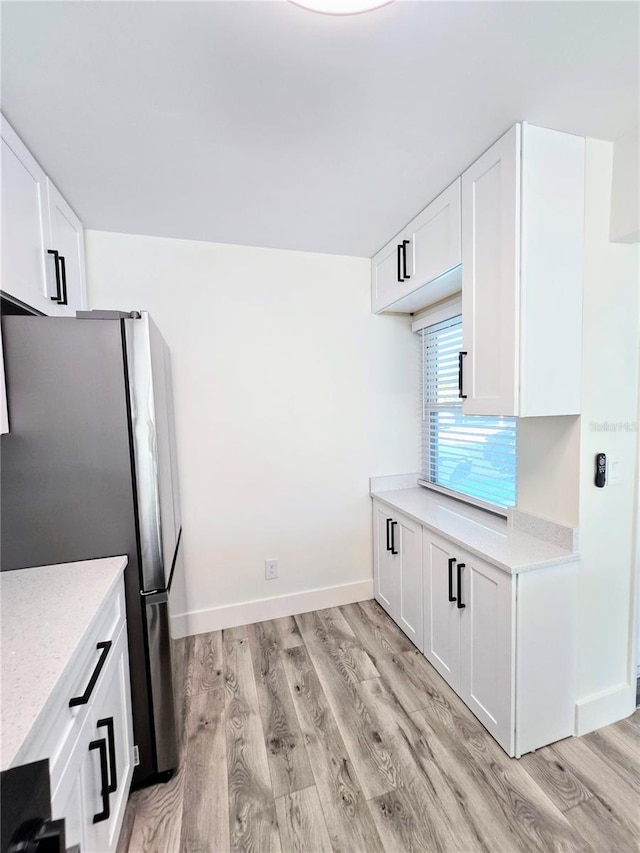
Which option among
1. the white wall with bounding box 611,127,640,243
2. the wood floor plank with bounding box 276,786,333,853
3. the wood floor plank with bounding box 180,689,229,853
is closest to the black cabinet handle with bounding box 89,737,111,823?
the wood floor plank with bounding box 180,689,229,853

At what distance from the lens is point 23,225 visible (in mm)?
1362

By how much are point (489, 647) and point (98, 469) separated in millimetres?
1715

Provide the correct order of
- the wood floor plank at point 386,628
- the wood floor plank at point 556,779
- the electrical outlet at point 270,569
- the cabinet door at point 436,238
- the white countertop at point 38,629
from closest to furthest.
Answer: the white countertop at point 38,629 → the wood floor plank at point 556,779 → the cabinet door at point 436,238 → the wood floor plank at point 386,628 → the electrical outlet at point 270,569

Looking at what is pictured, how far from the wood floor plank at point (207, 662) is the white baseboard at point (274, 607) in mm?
70

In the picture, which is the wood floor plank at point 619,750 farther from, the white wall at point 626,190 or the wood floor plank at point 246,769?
the white wall at point 626,190

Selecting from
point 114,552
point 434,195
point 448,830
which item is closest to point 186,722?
point 114,552

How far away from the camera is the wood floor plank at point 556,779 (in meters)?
1.30

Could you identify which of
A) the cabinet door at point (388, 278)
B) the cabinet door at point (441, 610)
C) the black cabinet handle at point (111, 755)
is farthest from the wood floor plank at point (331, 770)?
the cabinet door at point (388, 278)

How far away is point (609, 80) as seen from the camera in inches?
45.9

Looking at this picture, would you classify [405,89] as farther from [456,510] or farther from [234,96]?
[456,510]

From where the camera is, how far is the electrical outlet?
246cm

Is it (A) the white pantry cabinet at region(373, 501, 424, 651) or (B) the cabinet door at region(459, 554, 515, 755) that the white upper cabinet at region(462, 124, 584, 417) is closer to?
(B) the cabinet door at region(459, 554, 515, 755)

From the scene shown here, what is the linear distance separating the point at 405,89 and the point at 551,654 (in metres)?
2.14

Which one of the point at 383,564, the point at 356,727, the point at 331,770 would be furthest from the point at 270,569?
the point at 331,770
